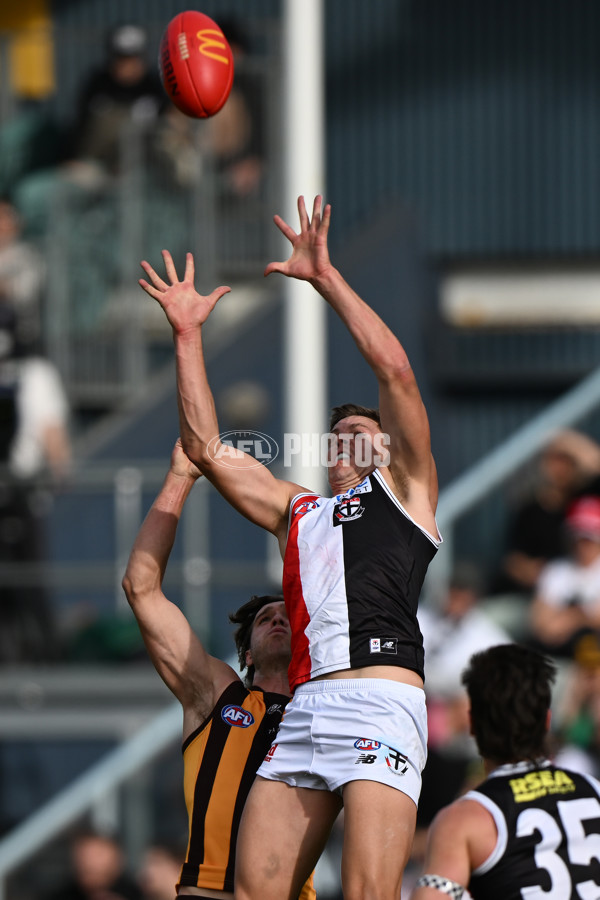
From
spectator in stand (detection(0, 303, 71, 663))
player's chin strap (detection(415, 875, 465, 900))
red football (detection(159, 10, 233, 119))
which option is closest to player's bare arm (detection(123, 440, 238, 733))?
player's chin strap (detection(415, 875, 465, 900))

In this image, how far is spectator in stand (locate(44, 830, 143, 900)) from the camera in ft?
25.2

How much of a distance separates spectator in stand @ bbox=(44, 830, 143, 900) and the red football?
4286 millimetres

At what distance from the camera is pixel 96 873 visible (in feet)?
25.5

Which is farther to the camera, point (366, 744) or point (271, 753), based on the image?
point (271, 753)

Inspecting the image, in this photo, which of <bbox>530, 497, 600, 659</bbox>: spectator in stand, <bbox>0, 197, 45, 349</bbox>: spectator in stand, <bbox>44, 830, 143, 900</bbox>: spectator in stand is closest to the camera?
<bbox>44, 830, 143, 900</bbox>: spectator in stand

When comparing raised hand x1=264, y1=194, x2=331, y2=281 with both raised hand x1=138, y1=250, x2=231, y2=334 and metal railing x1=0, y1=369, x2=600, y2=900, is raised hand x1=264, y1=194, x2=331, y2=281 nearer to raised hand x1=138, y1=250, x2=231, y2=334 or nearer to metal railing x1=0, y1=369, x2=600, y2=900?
raised hand x1=138, y1=250, x2=231, y2=334

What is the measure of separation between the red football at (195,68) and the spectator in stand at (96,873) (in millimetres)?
4286

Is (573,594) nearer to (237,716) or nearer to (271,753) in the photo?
(237,716)

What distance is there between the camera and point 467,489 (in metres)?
9.22

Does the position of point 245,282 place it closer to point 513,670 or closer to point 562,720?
point 562,720

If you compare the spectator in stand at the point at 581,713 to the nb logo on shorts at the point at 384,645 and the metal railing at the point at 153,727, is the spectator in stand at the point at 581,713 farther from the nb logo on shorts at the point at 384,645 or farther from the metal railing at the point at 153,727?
the nb logo on shorts at the point at 384,645

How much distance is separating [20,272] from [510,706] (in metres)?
7.10

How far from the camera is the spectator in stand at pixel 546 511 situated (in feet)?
29.0

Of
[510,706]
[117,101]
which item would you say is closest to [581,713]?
[510,706]
